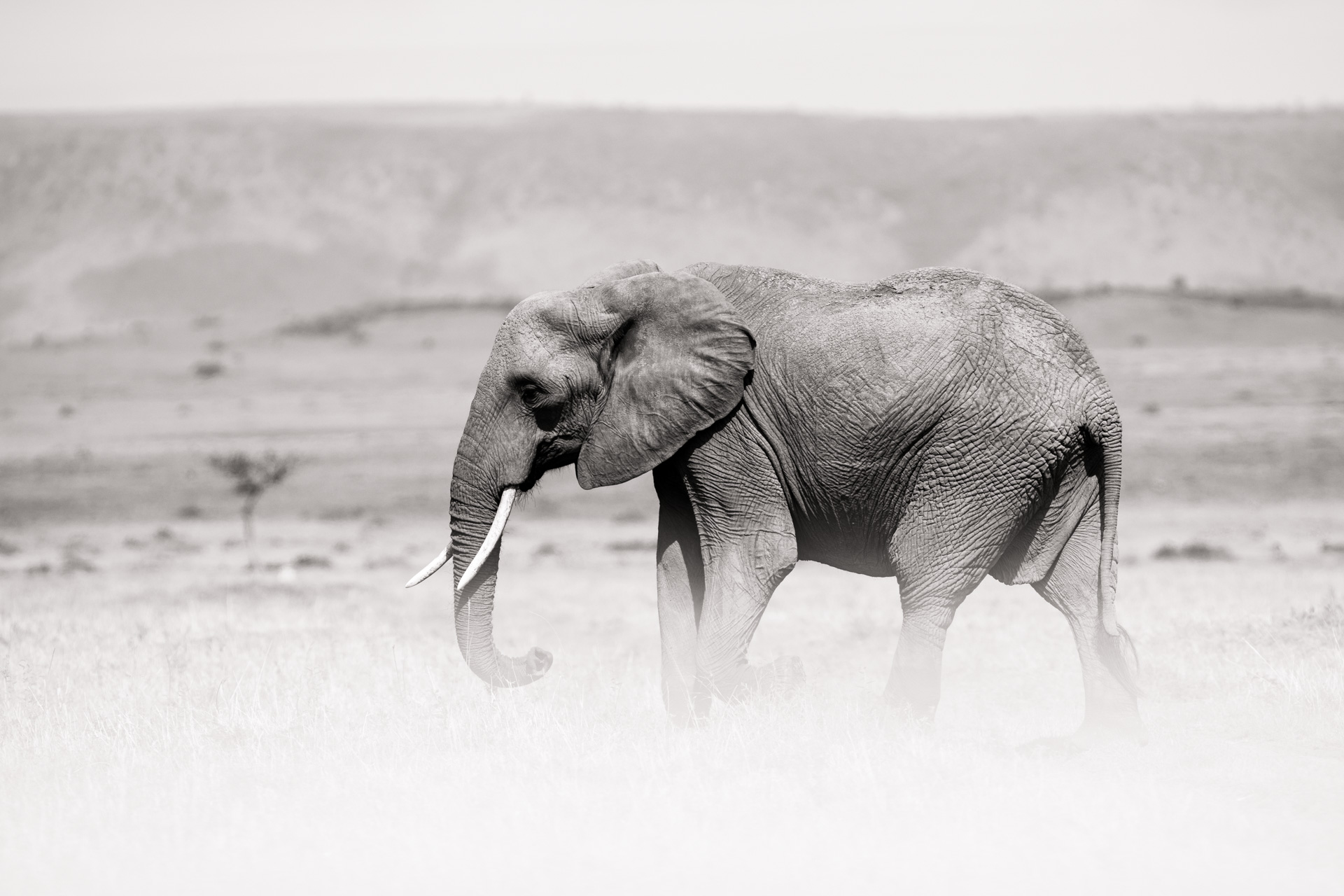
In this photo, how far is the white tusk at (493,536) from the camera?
788 centimetres

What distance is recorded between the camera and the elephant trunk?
26.2 ft

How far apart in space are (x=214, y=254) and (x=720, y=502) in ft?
253

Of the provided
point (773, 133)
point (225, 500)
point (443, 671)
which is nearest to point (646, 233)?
point (773, 133)

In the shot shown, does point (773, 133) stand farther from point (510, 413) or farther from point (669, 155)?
point (510, 413)

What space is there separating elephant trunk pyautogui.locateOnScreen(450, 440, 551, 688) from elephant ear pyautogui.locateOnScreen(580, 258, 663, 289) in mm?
1113

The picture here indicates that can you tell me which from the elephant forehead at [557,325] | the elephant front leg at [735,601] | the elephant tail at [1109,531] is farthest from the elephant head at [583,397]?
the elephant tail at [1109,531]

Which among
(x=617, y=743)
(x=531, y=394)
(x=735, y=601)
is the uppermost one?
(x=531, y=394)

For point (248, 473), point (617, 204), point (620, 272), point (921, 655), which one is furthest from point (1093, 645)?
point (617, 204)

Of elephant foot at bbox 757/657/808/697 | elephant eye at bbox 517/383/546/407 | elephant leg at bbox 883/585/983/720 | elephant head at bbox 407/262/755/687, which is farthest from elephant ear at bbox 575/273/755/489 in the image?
elephant leg at bbox 883/585/983/720

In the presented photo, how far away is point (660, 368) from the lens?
7688 mm

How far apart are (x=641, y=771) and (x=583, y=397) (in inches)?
78.6

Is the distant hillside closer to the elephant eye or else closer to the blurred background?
the blurred background

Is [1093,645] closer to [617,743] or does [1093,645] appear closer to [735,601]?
[735,601]

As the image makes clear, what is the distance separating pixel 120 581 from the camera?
63.9 feet
